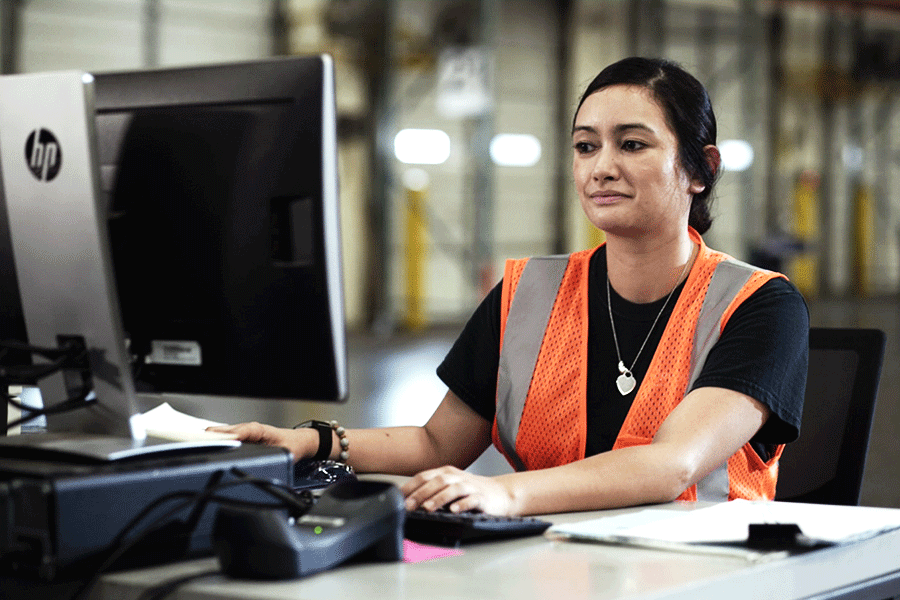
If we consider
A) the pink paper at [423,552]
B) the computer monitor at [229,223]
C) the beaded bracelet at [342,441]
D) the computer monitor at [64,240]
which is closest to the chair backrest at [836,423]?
the beaded bracelet at [342,441]

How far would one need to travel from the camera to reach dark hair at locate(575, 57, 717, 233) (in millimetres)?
1693

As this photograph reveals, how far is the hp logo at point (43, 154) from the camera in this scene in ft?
3.67

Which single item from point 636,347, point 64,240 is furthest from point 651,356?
point 64,240

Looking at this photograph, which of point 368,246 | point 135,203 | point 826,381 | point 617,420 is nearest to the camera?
point 135,203

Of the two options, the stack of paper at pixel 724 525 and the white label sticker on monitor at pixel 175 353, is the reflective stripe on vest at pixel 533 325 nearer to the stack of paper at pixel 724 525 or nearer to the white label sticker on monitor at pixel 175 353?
the stack of paper at pixel 724 525

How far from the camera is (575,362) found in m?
1.75

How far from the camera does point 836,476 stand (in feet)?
5.85

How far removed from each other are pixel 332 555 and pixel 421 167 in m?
11.0

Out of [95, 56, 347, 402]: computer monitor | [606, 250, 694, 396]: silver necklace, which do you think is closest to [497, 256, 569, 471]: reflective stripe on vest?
[606, 250, 694, 396]: silver necklace

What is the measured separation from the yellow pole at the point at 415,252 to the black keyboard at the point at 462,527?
1026cm

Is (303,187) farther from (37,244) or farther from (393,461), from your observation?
(393,461)

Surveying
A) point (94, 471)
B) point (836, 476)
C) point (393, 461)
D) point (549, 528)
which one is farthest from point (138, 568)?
point (836, 476)

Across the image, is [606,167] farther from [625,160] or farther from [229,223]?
[229,223]

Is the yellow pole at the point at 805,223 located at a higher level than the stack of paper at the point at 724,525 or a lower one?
lower
